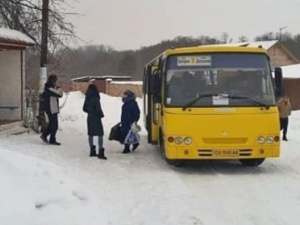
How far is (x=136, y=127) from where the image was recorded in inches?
548

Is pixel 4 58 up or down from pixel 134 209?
up

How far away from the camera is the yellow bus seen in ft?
36.4

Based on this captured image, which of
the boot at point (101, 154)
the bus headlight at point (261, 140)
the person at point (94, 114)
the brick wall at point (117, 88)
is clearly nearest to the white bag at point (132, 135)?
the person at point (94, 114)

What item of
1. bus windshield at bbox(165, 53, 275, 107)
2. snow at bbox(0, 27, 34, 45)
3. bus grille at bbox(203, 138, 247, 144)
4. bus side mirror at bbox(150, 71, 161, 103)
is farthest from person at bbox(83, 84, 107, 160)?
snow at bbox(0, 27, 34, 45)

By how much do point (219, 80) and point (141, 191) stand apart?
330cm

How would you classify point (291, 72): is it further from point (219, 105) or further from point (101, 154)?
point (219, 105)

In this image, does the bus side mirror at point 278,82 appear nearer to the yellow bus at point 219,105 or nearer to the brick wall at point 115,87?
the yellow bus at point 219,105

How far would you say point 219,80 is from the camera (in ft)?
37.6

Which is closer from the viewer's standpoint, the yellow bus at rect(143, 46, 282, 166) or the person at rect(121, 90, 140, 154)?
the yellow bus at rect(143, 46, 282, 166)

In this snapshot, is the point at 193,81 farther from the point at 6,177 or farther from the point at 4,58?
the point at 4,58

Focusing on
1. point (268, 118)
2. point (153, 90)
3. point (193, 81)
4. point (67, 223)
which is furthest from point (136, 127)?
point (67, 223)

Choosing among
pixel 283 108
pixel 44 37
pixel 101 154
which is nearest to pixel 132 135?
pixel 101 154

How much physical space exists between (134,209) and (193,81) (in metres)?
4.16

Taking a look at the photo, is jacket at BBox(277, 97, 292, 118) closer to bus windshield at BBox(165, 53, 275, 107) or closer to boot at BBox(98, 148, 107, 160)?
bus windshield at BBox(165, 53, 275, 107)
